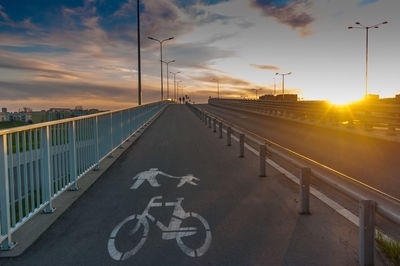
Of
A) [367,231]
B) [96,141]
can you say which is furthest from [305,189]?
[96,141]

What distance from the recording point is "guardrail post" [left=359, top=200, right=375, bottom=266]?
11.4 feet

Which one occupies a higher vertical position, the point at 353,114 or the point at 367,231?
the point at 353,114

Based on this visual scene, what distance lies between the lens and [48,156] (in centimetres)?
528

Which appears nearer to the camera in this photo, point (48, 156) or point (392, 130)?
point (48, 156)

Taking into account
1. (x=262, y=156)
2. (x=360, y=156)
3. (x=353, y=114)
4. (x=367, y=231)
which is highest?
(x=353, y=114)

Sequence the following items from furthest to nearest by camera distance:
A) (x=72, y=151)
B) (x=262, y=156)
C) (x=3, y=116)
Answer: (x=3, y=116), (x=262, y=156), (x=72, y=151)

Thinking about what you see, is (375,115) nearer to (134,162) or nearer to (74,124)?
(134,162)

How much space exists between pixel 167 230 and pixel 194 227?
384 millimetres

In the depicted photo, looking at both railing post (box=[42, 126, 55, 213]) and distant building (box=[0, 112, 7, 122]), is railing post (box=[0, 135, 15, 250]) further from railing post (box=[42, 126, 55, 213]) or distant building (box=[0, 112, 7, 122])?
distant building (box=[0, 112, 7, 122])

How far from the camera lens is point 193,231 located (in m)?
4.59

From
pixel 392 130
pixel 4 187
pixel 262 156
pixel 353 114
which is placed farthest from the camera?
pixel 353 114

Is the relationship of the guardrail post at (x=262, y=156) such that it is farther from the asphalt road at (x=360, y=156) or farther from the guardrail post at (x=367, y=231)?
the guardrail post at (x=367, y=231)

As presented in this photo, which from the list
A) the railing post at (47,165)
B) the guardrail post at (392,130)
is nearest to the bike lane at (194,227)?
the railing post at (47,165)

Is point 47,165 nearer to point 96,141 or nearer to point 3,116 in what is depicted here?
point 96,141
